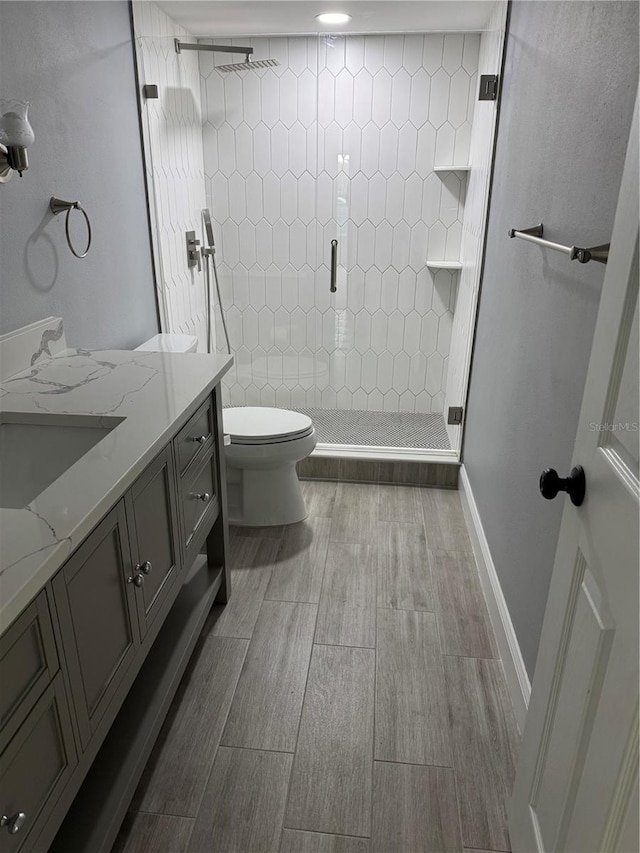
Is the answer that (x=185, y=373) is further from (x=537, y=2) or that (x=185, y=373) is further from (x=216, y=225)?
(x=216, y=225)

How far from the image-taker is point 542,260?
1.69 m

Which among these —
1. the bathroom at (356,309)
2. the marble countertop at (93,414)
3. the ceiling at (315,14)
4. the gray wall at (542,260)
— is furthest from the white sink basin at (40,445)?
the ceiling at (315,14)

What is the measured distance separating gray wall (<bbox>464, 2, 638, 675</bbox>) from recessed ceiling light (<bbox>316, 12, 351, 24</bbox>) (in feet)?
2.37

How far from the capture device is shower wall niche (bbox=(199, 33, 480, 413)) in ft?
9.59

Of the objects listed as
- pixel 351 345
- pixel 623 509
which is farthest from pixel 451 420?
pixel 623 509

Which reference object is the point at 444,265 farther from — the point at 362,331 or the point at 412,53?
the point at 412,53

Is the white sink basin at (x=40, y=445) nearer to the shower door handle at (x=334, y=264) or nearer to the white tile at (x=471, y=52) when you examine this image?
the shower door handle at (x=334, y=264)

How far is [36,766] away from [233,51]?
113 inches

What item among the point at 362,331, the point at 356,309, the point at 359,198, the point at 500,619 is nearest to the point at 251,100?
the point at 359,198

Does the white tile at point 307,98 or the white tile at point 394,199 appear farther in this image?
the white tile at point 394,199

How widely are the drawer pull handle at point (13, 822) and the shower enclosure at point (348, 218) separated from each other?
2.20 metres

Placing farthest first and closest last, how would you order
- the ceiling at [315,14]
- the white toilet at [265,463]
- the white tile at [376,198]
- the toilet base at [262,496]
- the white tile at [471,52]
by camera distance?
the white tile at [376,198]
the white tile at [471,52]
the toilet base at [262,496]
the white toilet at [265,463]
the ceiling at [315,14]

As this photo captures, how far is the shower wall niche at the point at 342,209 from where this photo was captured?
2.92 metres

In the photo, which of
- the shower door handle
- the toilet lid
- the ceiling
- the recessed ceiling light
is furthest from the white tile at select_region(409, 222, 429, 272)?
the toilet lid
